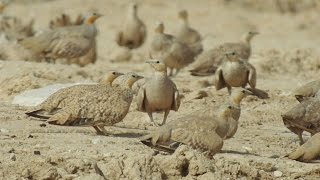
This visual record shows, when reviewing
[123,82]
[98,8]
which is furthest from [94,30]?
[98,8]

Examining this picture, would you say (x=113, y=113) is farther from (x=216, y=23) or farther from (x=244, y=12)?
→ (x=244, y=12)

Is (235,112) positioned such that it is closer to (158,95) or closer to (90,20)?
(158,95)

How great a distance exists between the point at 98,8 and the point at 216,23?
3222 mm

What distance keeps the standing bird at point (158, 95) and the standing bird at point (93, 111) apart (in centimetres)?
112

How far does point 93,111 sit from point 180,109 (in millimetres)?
3510

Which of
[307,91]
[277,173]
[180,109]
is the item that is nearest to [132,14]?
[180,109]

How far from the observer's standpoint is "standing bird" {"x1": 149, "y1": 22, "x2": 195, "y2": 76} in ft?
60.3

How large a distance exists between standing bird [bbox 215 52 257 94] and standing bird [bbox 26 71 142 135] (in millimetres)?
4056

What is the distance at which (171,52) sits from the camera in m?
18.4

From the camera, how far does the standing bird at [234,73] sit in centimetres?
1612

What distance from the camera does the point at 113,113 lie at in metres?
11.9

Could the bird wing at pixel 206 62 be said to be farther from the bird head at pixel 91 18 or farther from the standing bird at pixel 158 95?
the standing bird at pixel 158 95

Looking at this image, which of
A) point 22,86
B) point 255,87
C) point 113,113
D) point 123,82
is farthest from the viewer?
point 255,87

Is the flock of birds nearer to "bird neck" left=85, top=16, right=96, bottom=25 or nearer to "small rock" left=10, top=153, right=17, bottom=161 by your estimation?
"bird neck" left=85, top=16, right=96, bottom=25
